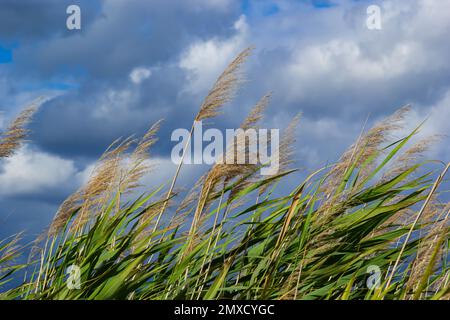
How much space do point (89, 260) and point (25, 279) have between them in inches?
37.6

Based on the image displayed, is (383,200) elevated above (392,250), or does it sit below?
above

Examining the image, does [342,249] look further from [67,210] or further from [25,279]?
[25,279]

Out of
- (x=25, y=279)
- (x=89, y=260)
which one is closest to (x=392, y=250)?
(x=89, y=260)

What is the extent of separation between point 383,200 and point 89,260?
191cm

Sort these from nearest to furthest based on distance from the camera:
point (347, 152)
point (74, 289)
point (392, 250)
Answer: point (74, 289) < point (392, 250) < point (347, 152)

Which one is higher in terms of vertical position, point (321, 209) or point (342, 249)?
point (321, 209)

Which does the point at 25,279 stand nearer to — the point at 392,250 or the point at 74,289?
the point at 74,289

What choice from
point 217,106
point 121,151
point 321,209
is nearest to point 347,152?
point 321,209
